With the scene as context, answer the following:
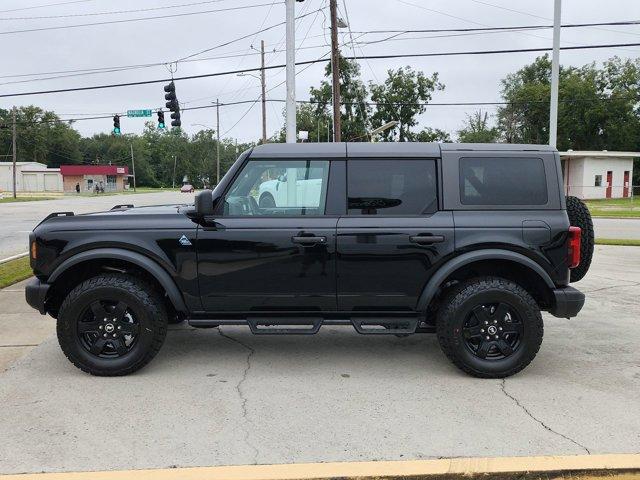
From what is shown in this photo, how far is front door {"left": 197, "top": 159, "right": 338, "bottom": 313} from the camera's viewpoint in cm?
454

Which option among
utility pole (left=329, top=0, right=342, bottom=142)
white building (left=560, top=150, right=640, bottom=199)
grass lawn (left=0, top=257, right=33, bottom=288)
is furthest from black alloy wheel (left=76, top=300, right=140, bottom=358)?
white building (left=560, top=150, right=640, bottom=199)

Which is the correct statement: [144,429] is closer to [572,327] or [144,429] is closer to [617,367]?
[617,367]

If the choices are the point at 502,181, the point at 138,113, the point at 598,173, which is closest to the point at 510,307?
the point at 502,181

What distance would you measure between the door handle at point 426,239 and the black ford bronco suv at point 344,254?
11mm

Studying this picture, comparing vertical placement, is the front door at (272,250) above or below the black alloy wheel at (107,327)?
above

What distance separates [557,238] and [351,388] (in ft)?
6.54

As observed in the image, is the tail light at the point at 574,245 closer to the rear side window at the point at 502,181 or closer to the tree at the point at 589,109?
the rear side window at the point at 502,181

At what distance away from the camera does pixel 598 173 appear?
4244 centimetres

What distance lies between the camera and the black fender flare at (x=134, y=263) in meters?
4.52

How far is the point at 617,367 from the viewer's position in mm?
4898

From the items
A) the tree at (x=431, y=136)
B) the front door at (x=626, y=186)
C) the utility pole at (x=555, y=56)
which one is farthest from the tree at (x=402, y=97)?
the utility pole at (x=555, y=56)

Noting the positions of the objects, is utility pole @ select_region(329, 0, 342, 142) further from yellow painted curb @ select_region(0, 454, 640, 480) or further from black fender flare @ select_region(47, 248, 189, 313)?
yellow painted curb @ select_region(0, 454, 640, 480)

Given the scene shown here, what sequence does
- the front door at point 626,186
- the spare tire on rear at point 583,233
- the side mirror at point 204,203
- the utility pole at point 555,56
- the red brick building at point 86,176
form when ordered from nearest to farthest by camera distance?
the side mirror at point 204,203, the spare tire on rear at point 583,233, the utility pole at point 555,56, the front door at point 626,186, the red brick building at point 86,176

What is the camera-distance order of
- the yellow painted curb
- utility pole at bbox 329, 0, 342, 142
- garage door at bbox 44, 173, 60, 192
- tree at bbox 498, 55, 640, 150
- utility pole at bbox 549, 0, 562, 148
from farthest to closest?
garage door at bbox 44, 173, 60, 192 < tree at bbox 498, 55, 640, 150 < utility pole at bbox 329, 0, 342, 142 < utility pole at bbox 549, 0, 562, 148 < the yellow painted curb
